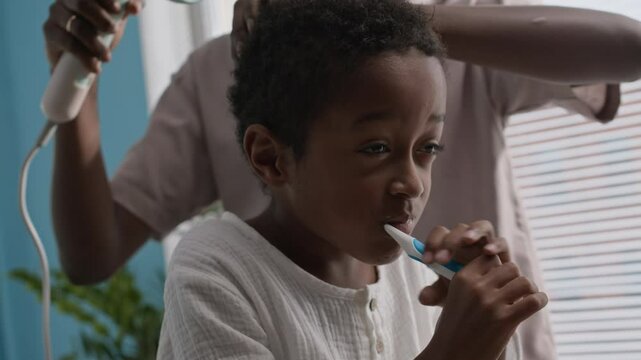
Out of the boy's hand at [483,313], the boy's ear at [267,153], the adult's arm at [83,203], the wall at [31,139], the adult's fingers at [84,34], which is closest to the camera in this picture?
the boy's hand at [483,313]

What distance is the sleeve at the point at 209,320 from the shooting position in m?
0.60

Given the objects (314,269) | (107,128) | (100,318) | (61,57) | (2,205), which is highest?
(61,57)

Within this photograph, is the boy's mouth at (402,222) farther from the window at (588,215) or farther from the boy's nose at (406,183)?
the window at (588,215)

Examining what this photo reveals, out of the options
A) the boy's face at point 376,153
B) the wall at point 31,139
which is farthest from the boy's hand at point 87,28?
the wall at point 31,139

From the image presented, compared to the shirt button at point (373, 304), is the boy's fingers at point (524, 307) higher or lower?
higher

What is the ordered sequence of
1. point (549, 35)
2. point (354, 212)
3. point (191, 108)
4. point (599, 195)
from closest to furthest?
point (354, 212)
point (549, 35)
point (191, 108)
point (599, 195)

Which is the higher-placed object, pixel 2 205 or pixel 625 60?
pixel 625 60

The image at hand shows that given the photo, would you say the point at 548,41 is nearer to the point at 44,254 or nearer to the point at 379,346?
the point at 379,346

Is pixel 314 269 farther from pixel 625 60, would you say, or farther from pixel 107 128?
pixel 107 128

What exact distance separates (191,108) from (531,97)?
1.31 ft

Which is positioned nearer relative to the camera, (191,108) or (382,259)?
(382,259)

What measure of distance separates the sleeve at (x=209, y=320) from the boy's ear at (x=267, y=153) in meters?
0.09

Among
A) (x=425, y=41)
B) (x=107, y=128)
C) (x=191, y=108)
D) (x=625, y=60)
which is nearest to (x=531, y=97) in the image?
(x=625, y=60)

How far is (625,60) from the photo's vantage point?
2.68 feet
